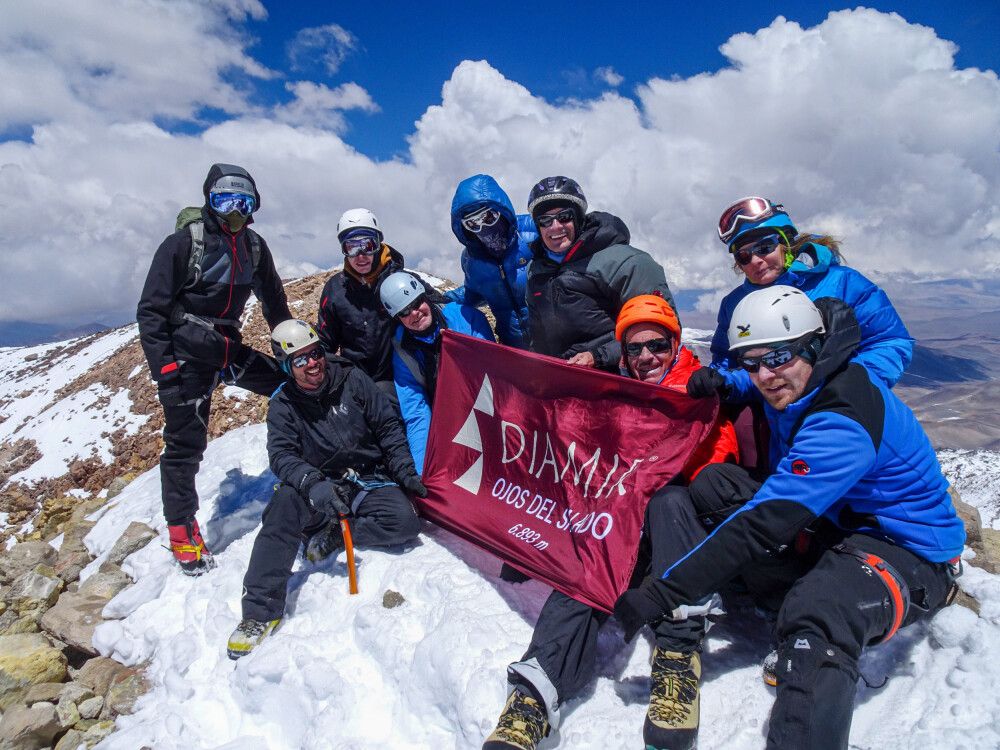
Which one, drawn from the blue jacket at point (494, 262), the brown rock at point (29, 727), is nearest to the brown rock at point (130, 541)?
the brown rock at point (29, 727)

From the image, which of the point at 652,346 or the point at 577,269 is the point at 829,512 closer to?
the point at 652,346

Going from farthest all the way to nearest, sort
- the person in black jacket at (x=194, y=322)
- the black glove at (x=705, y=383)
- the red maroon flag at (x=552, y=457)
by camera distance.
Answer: the person in black jacket at (x=194, y=322)
the red maroon flag at (x=552, y=457)
the black glove at (x=705, y=383)

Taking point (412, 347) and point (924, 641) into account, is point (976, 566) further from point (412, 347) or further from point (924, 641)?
point (412, 347)

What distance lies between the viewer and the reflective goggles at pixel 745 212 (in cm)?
486

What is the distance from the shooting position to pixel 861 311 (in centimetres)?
456

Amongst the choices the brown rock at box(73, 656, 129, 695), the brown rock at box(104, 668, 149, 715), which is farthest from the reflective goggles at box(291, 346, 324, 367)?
the brown rock at box(73, 656, 129, 695)

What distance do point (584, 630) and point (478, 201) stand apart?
4920 millimetres

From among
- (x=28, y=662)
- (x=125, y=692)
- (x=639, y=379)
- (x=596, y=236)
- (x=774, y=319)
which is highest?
(x=596, y=236)

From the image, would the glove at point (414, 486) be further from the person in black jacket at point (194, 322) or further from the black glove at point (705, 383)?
the black glove at point (705, 383)

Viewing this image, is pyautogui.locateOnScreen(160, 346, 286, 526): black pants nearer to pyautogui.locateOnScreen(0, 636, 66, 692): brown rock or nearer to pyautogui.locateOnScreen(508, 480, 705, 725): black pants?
pyautogui.locateOnScreen(0, 636, 66, 692): brown rock

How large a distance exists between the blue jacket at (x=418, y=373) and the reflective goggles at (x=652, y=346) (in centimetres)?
225

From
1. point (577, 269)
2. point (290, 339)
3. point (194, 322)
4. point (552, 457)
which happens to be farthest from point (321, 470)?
point (577, 269)

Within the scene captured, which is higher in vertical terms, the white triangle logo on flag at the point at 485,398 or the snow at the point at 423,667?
the white triangle logo on flag at the point at 485,398

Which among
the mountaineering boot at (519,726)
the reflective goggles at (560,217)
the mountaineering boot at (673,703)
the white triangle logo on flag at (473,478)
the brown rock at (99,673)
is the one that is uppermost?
the reflective goggles at (560,217)
